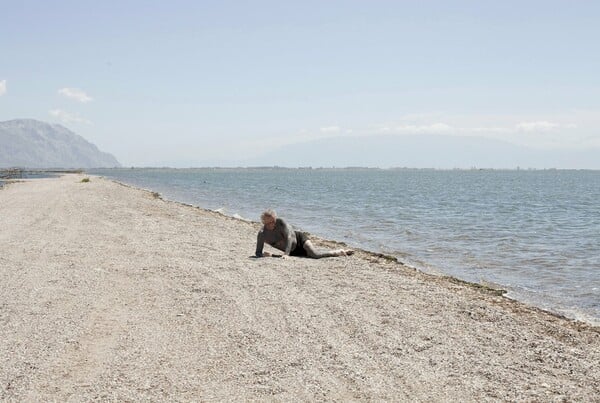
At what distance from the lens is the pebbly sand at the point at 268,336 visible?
616cm

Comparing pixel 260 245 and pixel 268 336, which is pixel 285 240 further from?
pixel 268 336

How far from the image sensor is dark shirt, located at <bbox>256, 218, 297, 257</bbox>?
14.9m

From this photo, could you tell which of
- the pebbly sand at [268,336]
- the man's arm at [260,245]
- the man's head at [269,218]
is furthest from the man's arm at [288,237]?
the pebbly sand at [268,336]

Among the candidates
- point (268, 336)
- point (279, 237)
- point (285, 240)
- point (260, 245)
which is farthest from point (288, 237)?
point (268, 336)

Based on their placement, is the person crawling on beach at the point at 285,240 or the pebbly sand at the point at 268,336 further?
the person crawling on beach at the point at 285,240

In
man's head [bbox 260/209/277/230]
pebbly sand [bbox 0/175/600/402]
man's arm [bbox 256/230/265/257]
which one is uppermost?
man's head [bbox 260/209/277/230]

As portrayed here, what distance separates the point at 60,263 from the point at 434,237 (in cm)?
1634

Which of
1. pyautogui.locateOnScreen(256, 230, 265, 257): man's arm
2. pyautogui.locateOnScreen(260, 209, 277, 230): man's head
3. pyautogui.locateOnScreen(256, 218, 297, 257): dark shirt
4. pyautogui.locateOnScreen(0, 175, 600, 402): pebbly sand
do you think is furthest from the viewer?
pyautogui.locateOnScreen(256, 218, 297, 257): dark shirt

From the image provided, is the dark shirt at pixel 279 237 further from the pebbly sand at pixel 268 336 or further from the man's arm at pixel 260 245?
the pebbly sand at pixel 268 336

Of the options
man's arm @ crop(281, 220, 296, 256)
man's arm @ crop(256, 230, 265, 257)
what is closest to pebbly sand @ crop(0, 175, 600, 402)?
man's arm @ crop(256, 230, 265, 257)

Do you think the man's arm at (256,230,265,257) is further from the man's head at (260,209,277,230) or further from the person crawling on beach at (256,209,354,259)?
the man's head at (260,209,277,230)

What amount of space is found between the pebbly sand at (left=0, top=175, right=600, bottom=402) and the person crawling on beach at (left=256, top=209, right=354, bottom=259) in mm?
806

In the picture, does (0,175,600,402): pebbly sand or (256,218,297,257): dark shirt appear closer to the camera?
(0,175,600,402): pebbly sand

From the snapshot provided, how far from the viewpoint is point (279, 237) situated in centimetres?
1508
